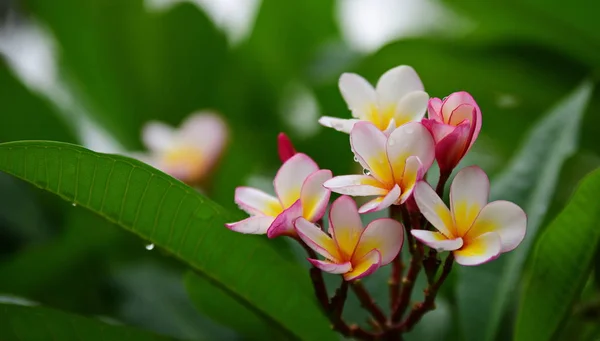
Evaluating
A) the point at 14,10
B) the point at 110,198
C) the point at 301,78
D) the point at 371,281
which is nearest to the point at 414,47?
the point at 301,78

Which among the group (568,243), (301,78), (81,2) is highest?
(81,2)

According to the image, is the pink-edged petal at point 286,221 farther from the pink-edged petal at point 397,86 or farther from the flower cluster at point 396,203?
the pink-edged petal at point 397,86

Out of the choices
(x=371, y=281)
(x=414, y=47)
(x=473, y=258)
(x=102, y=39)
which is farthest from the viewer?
(x=102, y=39)

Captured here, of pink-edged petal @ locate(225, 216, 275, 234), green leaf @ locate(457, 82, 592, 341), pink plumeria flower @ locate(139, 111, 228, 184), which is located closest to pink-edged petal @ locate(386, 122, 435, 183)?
pink-edged petal @ locate(225, 216, 275, 234)

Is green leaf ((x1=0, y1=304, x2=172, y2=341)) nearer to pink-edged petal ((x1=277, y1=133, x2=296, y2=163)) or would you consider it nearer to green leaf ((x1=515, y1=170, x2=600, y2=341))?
pink-edged petal ((x1=277, y1=133, x2=296, y2=163))

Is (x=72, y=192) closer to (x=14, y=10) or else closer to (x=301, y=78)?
(x=301, y=78)

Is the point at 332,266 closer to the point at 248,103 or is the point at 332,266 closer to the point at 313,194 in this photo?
the point at 313,194

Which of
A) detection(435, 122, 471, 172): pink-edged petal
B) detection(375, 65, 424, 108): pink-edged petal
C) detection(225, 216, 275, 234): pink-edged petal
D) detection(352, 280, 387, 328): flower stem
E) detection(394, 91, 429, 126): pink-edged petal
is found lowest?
detection(352, 280, 387, 328): flower stem
